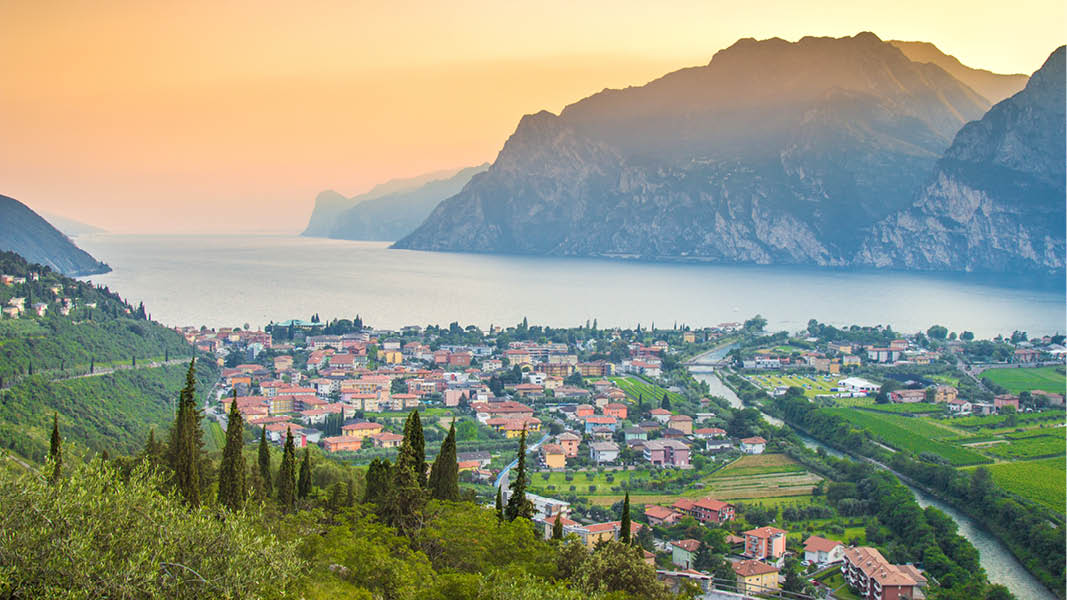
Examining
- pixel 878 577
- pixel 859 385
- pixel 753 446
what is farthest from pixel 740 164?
pixel 878 577

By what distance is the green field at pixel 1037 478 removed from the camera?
1702cm

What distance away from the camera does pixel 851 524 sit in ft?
53.2

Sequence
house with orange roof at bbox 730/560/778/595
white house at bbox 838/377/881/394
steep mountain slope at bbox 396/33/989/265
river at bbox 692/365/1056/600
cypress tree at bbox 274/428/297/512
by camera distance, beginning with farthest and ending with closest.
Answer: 1. steep mountain slope at bbox 396/33/989/265
2. white house at bbox 838/377/881/394
3. river at bbox 692/365/1056/600
4. house with orange roof at bbox 730/560/778/595
5. cypress tree at bbox 274/428/297/512

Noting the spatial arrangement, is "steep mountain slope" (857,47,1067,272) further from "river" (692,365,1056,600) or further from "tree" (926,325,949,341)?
"river" (692,365,1056,600)

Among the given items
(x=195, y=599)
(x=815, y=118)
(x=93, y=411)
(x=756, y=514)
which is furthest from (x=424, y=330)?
(x=815, y=118)

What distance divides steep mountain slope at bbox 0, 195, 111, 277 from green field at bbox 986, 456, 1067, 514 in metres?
39.7

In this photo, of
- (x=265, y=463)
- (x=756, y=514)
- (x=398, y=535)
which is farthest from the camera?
(x=756, y=514)

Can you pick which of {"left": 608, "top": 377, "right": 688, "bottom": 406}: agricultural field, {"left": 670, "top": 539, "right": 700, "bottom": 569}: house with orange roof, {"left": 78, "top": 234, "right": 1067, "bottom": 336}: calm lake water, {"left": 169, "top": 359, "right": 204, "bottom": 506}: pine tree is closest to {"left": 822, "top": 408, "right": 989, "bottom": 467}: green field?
{"left": 608, "top": 377, "right": 688, "bottom": 406}: agricultural field

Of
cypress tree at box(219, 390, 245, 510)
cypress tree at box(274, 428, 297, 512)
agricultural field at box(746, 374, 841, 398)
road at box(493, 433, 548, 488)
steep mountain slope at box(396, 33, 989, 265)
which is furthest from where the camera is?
steep mountain slope at box(396, 33, 989, 265)

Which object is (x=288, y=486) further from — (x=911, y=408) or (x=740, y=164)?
(x=740, y=164)

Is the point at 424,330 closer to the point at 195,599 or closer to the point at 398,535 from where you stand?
the point at 398,535

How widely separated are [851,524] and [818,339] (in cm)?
2309

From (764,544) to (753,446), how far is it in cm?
696

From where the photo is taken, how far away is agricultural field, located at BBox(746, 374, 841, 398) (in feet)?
93.7
